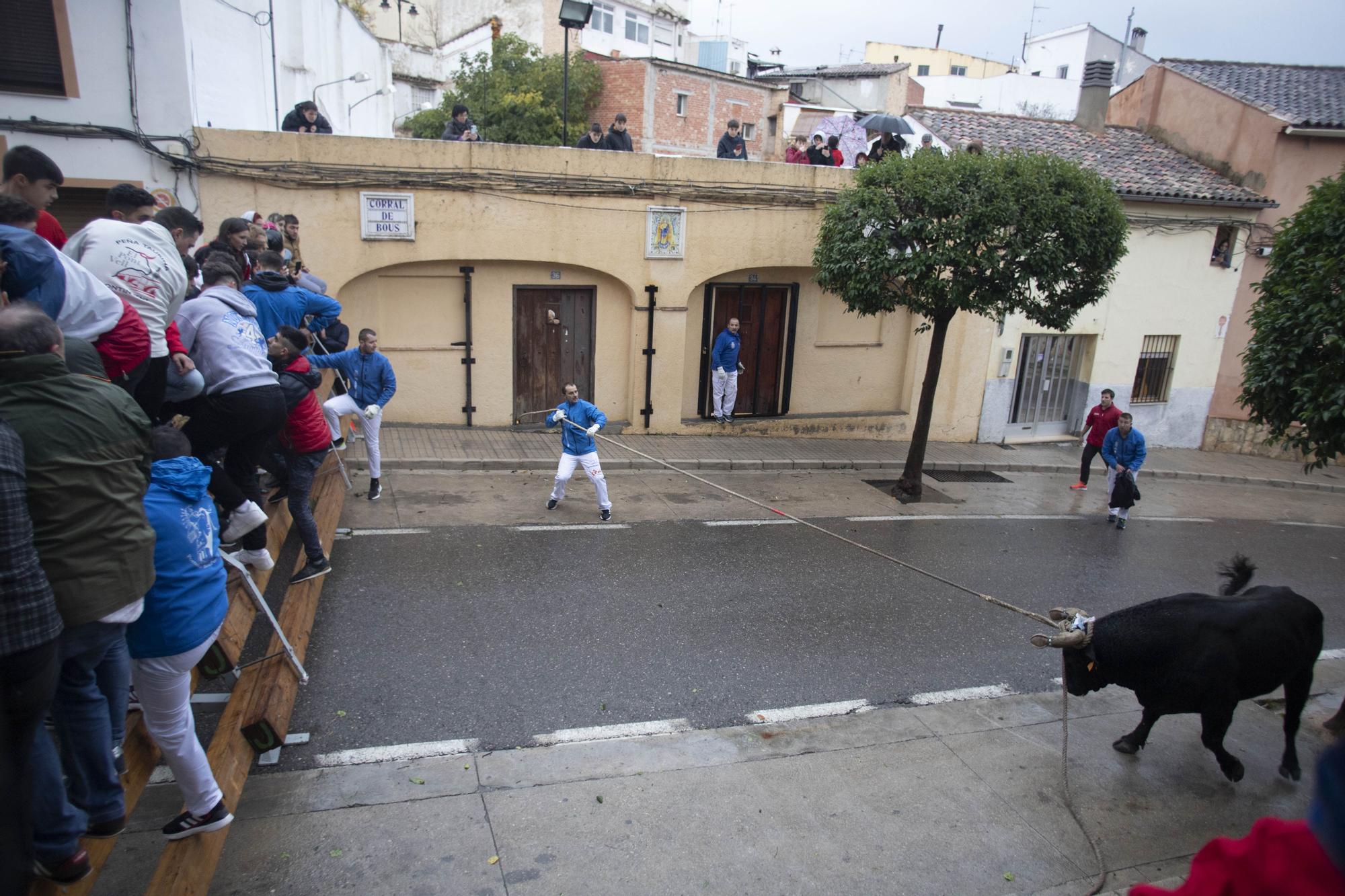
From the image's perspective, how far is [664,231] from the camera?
13438 millimetres

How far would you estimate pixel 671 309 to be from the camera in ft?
45.4

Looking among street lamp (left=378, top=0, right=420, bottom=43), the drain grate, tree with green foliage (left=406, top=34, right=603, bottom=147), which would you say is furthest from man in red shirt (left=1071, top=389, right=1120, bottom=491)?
street lamp (left=378, top=0, right=420, bottom=43)

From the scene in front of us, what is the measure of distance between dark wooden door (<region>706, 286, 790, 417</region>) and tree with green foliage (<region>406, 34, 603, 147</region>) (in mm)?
17154

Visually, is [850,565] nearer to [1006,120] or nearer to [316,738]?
[316,738]

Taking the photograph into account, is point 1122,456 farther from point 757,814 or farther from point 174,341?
point 174,341

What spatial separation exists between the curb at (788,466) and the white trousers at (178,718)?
755 cm

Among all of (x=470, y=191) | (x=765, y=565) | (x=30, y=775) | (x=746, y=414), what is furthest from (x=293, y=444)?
(x=746, y=414)

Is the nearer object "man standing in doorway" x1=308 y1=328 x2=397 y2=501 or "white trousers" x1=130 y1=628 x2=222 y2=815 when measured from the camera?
"white trousers" x1=130 y1=628 x2=222 y2=815

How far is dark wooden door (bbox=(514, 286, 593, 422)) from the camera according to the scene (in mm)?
13508

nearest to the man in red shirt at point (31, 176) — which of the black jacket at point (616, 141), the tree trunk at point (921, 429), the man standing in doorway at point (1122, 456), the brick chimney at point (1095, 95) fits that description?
the black jacket at point (616, 141)

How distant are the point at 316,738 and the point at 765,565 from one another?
184 inches

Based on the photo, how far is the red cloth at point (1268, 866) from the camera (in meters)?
1.65

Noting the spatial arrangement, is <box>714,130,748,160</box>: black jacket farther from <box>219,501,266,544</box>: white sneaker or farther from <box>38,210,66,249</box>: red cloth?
<box>219,501,266,544</box>: white sneaker

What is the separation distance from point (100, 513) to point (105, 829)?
1210mm
